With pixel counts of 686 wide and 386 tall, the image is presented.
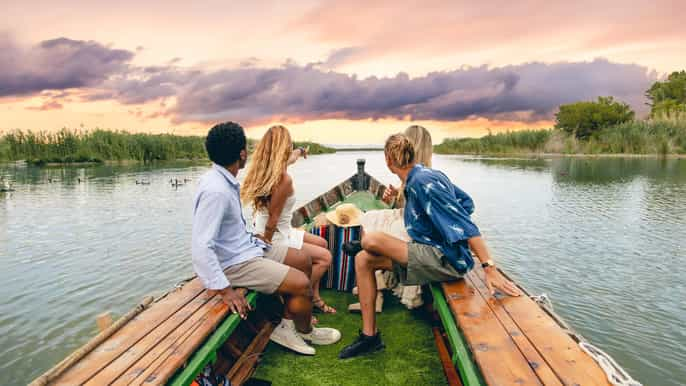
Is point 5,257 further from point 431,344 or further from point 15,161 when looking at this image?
point 15,161

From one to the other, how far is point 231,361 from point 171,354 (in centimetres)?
102

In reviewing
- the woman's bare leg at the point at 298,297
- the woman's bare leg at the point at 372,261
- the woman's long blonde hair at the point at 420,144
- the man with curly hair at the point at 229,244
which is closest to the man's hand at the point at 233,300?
the man with curly hair at the point at 229,244

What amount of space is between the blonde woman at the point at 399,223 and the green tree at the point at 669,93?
61875mm

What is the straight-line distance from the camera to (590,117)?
1785 inches

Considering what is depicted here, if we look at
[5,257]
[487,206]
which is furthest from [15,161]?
[487,206]

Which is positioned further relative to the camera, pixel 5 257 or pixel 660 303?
pixel 5 257

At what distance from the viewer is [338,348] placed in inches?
126

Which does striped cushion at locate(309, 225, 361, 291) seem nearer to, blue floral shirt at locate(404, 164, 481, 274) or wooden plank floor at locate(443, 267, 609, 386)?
blue floral shirt at locate(404, 164, 481, 274)

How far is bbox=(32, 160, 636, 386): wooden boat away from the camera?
1781mm

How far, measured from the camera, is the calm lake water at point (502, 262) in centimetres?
490

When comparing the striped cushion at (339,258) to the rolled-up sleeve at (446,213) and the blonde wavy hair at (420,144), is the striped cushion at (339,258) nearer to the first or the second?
the blonde wavy hair at (420,144)

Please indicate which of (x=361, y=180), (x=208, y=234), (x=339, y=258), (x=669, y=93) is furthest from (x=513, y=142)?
(x=208, y=234)

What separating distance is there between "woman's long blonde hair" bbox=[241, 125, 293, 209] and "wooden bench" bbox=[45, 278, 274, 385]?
792mm

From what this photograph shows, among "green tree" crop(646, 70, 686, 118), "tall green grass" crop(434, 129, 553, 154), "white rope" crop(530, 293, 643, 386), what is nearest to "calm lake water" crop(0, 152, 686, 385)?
"white rope" crop(530, 293, 643, 386)
